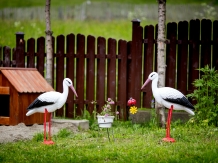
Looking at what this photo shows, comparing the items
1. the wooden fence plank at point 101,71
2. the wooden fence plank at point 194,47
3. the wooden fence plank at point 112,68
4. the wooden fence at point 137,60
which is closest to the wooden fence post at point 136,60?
the wooden fence at point 137,60

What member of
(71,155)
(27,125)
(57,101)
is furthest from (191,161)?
(27,125)

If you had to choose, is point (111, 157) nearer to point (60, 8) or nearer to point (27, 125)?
point (27, 125)

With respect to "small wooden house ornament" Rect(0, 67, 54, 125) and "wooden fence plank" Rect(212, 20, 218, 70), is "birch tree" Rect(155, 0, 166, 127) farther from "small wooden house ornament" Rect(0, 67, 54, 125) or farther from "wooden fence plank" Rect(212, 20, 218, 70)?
"small wooden house ornament" Rect(0, 67, 54, 125)

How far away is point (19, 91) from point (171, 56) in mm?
3651

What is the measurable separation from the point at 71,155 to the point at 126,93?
4975 millimetres

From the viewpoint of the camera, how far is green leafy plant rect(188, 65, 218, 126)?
1067 cm

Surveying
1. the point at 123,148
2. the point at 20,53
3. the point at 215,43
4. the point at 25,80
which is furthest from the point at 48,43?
the point at 123,148

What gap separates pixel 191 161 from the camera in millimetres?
7254

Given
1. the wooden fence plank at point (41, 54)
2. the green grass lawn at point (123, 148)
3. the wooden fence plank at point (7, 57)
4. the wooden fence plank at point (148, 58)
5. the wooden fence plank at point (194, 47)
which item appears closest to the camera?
the green grass lawn at point (123, 148)

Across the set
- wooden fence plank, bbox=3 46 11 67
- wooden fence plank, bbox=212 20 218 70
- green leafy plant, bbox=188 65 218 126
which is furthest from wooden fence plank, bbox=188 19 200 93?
wooden fence plank, bbox=3 46 11 67

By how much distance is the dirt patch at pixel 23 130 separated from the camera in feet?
31.9

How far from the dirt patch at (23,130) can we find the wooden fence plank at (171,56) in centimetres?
260

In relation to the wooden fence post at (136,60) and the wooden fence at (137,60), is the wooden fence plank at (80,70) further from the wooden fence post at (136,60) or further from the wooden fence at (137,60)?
the wooden fence post at (136,60)

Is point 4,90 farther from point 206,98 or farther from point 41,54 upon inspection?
point 206,98
